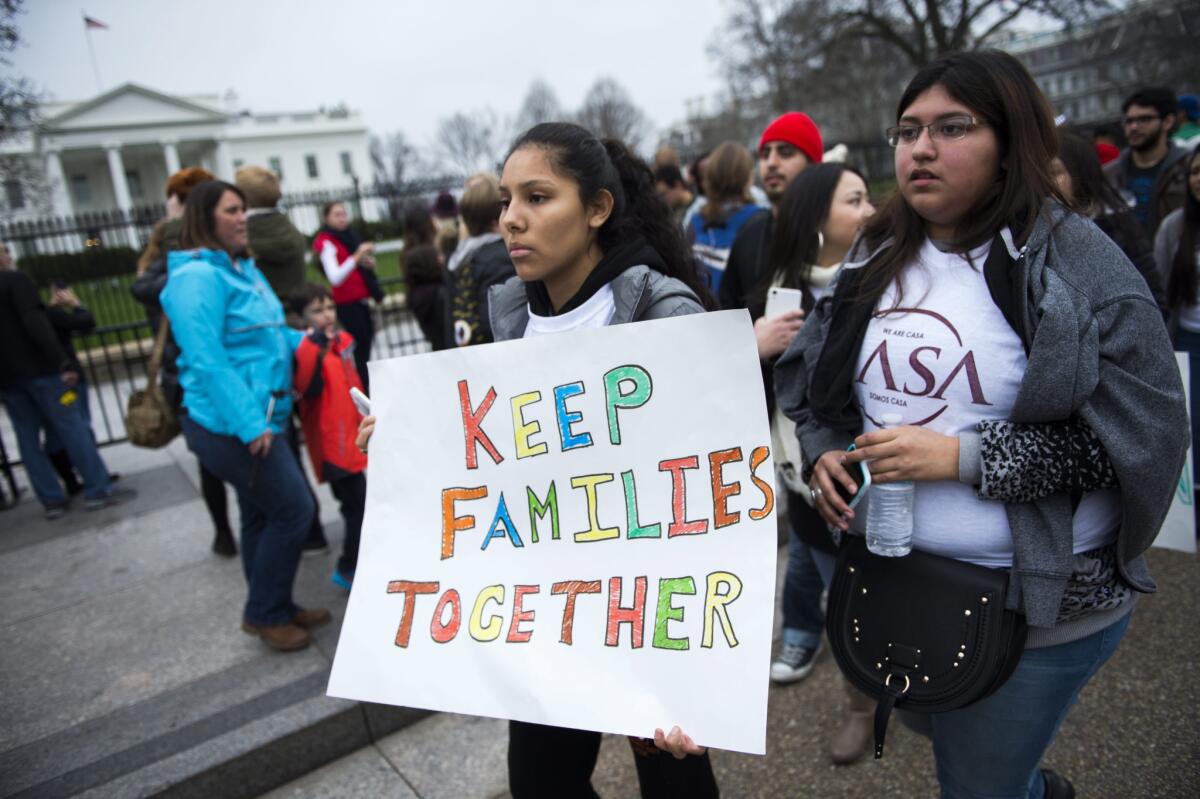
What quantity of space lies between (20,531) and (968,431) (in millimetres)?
6188

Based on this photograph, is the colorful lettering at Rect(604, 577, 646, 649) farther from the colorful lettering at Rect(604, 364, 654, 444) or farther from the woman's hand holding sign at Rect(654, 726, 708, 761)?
the colorful lettering at Rect(604, 364, 654, 444)

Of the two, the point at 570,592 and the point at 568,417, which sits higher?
the point at 568,417

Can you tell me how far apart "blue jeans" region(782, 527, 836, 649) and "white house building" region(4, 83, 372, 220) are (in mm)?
48683

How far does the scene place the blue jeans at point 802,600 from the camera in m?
3.14

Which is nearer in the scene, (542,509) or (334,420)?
(542,509)

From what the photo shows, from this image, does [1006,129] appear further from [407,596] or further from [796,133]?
[796,133]

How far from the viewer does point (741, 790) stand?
103 inches

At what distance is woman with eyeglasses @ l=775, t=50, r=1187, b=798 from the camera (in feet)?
4.74

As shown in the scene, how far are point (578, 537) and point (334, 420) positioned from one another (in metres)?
2.46

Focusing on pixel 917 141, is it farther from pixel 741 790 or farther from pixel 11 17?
pixel 11 17

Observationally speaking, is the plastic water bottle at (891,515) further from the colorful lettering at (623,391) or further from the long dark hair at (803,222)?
the long dark hair at (803,222)

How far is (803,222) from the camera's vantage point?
2770 millimetres

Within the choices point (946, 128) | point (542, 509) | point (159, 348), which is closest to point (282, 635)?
point (159, 348)

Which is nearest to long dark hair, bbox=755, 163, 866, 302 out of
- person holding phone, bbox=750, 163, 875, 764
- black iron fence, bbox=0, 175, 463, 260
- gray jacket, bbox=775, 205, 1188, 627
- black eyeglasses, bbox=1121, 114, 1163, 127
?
person holding phone, bbox=750, 163, 875, 764
